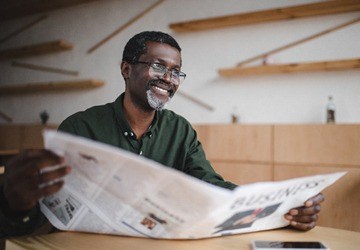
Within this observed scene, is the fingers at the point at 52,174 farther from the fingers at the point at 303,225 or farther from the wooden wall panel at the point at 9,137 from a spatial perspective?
the wooden wall panel at the point at 9,137

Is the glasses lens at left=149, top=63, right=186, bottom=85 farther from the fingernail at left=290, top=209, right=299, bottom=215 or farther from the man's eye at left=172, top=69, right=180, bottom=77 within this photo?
the fingernail at left=290, top=209, right=299, bottom=215

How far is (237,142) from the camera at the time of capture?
3.12m

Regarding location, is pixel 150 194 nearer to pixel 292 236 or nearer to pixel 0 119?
pixel 292 236

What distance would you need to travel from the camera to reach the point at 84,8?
4.55 meters

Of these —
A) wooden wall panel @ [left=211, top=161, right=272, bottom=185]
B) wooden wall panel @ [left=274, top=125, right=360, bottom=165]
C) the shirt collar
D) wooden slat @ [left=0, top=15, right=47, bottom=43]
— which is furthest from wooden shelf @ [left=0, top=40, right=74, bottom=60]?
the shirt collar

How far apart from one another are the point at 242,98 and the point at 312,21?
926mm

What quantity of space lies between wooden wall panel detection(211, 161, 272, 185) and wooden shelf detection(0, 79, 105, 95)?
1.92m

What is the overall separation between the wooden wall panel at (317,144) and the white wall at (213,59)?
37 cm

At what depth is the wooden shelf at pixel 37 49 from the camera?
4508mm

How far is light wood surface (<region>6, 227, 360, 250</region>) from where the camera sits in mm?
754

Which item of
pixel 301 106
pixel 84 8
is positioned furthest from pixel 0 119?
pixel 301 106

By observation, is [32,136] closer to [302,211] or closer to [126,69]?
[126,69]

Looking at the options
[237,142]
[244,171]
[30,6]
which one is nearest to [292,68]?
[237,142]

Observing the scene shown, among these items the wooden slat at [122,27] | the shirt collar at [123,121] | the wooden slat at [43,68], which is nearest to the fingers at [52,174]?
the shirt collar at [123,121]
